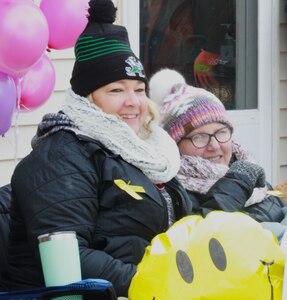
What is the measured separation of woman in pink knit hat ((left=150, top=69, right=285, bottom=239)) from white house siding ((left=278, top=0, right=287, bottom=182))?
2.65 metres

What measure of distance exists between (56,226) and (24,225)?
0.73 ft

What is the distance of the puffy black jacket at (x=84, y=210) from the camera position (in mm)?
2781

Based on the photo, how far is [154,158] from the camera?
3076mm

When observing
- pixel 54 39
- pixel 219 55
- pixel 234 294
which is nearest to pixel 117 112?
pixel 54 39

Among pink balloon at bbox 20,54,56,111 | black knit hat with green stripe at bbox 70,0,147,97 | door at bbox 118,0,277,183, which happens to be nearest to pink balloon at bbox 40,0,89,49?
pink balloon at bbox 20,54,56,111

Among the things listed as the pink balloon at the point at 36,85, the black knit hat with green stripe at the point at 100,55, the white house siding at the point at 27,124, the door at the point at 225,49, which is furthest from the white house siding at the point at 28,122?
the black knit hat with green stripe at the point at 100,55

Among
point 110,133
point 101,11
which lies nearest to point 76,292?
point 110,133

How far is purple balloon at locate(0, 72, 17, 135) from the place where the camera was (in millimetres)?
3543

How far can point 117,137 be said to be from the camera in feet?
9.89

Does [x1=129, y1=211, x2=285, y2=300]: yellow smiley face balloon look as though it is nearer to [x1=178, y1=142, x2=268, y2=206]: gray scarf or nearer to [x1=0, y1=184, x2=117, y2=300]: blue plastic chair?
[x1=0, y1=184, x2=117, y2=300]: blue plastic chair

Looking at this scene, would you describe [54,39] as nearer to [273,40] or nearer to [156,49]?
[156,49]

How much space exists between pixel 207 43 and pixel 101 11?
9.67 feet

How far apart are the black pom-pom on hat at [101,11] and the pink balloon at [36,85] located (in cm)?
76

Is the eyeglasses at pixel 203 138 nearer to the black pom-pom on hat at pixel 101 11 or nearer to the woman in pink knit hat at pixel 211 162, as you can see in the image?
the woman in pink knit hat at pixel 211 162
